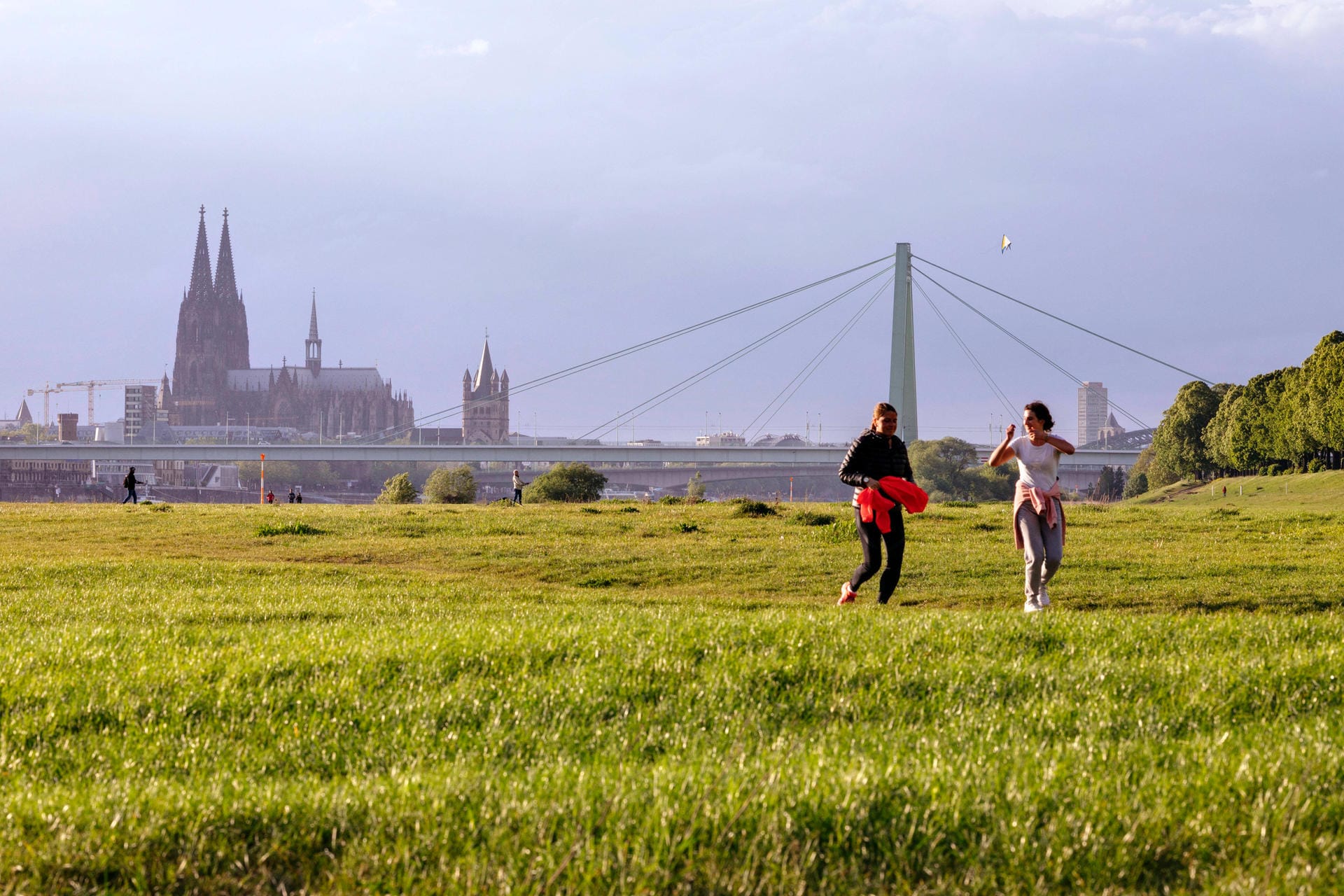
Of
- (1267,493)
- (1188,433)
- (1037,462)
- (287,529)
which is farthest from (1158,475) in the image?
(1037,462)

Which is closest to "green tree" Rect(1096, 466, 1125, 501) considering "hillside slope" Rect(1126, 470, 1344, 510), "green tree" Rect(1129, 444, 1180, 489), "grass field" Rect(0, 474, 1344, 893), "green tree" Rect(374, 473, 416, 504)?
"green tree" Rect(1129, 444, 1180, 489)

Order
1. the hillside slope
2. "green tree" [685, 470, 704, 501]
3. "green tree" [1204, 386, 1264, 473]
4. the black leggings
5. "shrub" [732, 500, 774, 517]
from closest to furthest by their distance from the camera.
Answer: the black leggings
"shrub" [732, 500, 774, 517]
"green tree" [685, 470, 704, 501]
the hillside slope
"green tree" [1204, 386, 1264, 473]

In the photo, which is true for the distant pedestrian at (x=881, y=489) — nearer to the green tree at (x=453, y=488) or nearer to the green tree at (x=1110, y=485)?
the green tree at (x=453, y=488)

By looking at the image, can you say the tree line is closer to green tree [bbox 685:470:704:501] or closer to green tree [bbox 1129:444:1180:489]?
green tree [bbox 1129:444:1180:489]

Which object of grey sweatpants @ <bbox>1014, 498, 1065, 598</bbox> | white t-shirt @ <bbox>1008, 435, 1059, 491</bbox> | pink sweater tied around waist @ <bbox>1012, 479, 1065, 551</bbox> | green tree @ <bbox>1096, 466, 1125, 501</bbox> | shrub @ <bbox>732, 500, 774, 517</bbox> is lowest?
green tree @ <bbox>1096, 466, 1125, 501</bbox>

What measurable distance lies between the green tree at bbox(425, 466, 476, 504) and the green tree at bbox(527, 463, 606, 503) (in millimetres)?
3239

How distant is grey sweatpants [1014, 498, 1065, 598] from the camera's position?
1005cm

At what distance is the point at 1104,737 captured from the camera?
4809mm

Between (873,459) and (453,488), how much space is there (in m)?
51.5

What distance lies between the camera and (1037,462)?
33.2ft

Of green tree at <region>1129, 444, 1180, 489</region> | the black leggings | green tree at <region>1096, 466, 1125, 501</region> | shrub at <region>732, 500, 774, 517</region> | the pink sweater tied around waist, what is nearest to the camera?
the pink sweater tied around waist

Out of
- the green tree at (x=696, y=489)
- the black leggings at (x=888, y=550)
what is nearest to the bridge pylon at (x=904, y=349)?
the green tree at (x=696, y=489)

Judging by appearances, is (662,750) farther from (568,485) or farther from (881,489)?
(568,485)

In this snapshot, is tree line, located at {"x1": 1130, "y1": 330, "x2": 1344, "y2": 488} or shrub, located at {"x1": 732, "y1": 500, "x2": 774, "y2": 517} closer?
shrub, located at {"x1": 732, "y1": 500, "x2": 774, "y2": 517}
